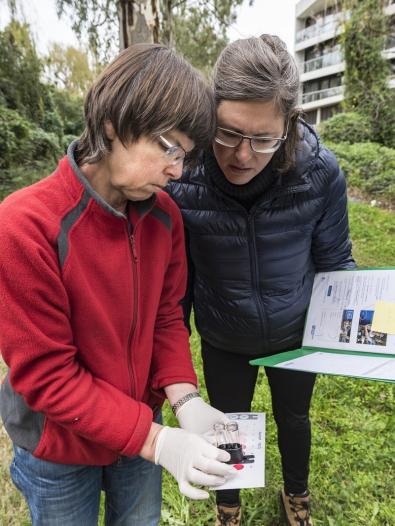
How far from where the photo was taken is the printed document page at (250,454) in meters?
1.01

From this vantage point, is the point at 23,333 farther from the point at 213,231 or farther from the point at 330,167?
the point at 330,167

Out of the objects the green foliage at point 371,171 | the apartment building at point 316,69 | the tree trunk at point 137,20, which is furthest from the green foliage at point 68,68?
the apartment building at point 316,69

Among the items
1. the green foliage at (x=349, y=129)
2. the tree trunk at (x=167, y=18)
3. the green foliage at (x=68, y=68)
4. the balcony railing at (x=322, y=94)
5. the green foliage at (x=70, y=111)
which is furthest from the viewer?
the balcony railing at (x=322, y=94)

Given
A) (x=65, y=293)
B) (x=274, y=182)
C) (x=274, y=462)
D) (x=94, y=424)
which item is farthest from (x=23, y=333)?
(x=274, y=462)

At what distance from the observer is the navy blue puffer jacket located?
4.31ft

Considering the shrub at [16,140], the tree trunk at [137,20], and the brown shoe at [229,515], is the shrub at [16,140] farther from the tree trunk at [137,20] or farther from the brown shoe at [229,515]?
the brown shoe at [229,515]

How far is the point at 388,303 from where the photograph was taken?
132cm

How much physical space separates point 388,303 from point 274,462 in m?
1.26

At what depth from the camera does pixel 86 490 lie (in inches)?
45.1

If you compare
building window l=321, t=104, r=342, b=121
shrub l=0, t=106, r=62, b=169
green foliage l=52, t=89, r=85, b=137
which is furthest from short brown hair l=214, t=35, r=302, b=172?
building window l=321, t=104, r=342, b=121

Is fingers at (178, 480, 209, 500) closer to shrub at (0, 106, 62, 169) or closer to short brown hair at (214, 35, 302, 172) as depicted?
short brown hair at (214, 35, 302, 172)

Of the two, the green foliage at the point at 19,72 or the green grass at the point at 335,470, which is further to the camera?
the green foliage at the point at 19,72

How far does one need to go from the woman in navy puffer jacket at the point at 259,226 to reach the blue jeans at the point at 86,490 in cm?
49

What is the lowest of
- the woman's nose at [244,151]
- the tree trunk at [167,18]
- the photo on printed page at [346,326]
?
the photo on printed page at [346,326]
